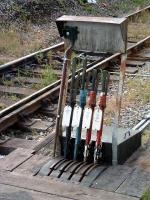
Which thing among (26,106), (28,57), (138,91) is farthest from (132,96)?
(28,57)

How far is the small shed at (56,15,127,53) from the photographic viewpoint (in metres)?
4.91

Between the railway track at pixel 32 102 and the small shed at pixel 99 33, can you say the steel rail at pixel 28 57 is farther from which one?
the small shed at pixel 99 33

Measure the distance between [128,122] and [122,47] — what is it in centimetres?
263

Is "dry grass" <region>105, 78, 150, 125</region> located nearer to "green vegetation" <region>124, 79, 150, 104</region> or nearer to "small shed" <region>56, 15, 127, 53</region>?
"green vegetation" <region>124, 79, 150, 104</region>

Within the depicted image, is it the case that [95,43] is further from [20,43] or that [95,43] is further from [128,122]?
[20,43]

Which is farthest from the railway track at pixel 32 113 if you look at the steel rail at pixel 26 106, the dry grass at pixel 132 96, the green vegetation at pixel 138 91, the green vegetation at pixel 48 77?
the green vegetation at pixel 138 91

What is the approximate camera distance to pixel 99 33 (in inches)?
196

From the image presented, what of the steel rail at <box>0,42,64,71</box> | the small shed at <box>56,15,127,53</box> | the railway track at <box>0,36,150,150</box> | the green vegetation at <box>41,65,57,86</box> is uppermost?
the small shed at <box>56,15,127,53</box>

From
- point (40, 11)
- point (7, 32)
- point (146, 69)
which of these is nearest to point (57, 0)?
point (40, 11)

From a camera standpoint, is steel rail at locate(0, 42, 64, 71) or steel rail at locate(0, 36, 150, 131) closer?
steel rail at locate(0, 36, 150, 131)

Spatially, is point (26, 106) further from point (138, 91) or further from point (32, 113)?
Answer: point (138, 91)

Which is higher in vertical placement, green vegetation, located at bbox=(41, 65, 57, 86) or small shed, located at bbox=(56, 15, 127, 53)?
small shed, located at bbox=(56, 15, 127, 53)

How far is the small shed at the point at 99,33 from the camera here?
16.1ft

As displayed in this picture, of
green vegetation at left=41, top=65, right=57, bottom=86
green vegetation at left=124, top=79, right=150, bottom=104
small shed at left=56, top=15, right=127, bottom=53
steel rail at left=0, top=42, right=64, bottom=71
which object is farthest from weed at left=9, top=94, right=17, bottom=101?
small shed at left=56, top=15, right=127, bottom=53
